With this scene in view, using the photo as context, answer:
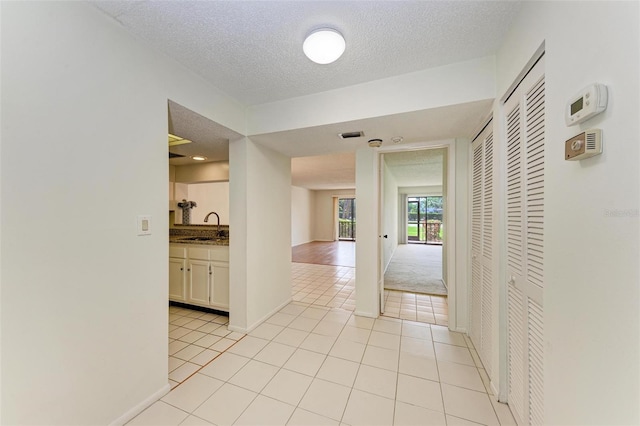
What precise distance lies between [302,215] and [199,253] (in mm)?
6746

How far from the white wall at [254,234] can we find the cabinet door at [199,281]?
55cm

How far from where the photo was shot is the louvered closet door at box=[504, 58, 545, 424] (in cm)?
111

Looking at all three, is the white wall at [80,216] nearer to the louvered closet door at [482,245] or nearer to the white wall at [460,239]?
the louvered closet door at [482,245]

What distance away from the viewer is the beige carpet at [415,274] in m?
3.98

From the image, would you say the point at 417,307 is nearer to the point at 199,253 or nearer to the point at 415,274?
the point at 415,274

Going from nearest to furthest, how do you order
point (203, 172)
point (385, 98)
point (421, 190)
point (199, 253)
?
point (385, 98), point (199, 253), point (203, 172), point (421, 190)

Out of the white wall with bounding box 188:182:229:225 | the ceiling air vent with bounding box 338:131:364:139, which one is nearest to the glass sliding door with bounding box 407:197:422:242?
the white wall with bounding box 188:182:229:225

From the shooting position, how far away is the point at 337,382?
1.76 metres

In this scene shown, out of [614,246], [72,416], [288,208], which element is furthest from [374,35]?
[72,416]

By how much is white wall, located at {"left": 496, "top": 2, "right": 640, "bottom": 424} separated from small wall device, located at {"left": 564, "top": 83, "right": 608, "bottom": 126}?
19 millimetres

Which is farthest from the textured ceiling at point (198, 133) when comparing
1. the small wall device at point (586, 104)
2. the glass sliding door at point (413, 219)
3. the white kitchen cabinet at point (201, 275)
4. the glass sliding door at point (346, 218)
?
the glass sliding door at point (413, 219)

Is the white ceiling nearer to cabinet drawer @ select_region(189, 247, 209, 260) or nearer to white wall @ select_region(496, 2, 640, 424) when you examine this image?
white wall @ select_region(496, 2, 640, 424)

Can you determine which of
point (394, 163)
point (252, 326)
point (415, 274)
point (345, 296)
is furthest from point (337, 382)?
point (394, 163)

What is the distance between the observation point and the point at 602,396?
2.27ft
